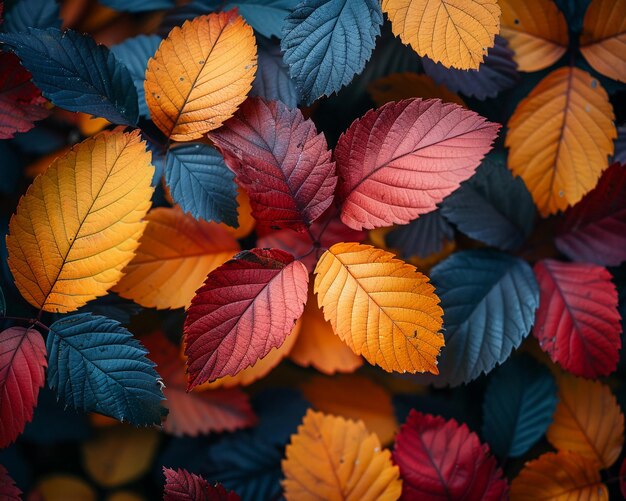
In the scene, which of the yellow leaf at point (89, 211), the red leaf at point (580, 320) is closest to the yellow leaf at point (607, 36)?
the red leaf at point (580, 320)

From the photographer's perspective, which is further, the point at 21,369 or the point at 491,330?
the point at 491,330

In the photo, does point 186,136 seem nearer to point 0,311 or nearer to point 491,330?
point 0,311

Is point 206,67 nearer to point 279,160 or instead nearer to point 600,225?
point 279,160

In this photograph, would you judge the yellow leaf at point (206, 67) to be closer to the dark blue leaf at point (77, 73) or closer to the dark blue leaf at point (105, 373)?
the dark blue leaf at point (77, 73)

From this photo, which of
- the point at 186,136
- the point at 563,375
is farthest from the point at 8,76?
the point at 563,375

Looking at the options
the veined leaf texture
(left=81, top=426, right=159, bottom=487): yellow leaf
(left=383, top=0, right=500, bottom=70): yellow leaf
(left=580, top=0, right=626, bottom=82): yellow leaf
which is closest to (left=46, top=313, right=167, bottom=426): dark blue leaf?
the veined leaf texture

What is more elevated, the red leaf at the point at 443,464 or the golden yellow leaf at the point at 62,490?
the red leaf at the point at 443,464
